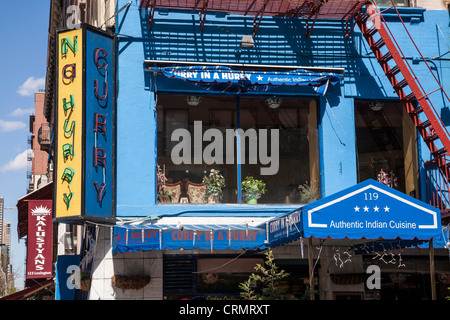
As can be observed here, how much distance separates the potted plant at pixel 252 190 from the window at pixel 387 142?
2.87 metres

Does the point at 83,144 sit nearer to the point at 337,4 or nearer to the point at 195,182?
the point at 195,182

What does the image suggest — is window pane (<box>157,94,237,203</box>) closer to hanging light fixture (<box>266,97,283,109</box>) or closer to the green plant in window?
hanging light fixture (<box>266,97,283,109</box>)

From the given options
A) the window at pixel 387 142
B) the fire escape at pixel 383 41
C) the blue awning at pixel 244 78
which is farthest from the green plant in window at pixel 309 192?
the fire escape at pixel 383 41

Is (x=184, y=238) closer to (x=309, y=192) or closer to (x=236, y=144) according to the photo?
(x=236, y=144)

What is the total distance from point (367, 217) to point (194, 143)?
21.3 feet

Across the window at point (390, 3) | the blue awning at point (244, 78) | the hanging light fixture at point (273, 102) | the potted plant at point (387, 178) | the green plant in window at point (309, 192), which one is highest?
the window at point (390, 3)

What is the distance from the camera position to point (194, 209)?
58.2ft

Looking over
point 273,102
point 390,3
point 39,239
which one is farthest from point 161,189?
point 390,3

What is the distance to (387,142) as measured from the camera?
19641mm

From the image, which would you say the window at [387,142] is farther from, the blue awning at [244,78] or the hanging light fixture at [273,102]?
the hanging light fixture at [273,102]

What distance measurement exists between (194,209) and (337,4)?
6.46 metres

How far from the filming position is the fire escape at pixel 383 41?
17.8 metres
